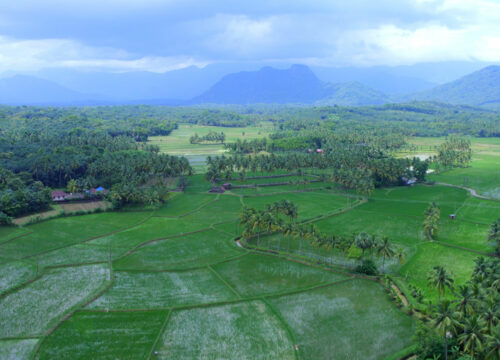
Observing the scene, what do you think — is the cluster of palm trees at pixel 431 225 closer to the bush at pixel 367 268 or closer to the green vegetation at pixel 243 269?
the green vegetation at pixel 243 269

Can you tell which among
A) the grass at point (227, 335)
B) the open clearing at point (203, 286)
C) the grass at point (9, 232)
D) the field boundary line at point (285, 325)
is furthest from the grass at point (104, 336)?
the grass at point (9, 232)

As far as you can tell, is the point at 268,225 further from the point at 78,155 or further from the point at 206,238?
the point at 78,155

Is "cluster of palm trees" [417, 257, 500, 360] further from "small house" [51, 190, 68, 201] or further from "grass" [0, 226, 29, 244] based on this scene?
"small house" [51, 190, 68, 201]

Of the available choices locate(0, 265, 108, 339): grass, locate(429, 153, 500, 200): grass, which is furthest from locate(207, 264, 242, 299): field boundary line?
locate(429, 153, 500, 200): grass

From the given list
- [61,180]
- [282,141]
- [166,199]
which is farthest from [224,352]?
[282,141]

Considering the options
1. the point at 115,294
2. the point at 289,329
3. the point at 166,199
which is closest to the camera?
the point at 289,329

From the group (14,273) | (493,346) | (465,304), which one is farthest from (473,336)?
(14,273)
